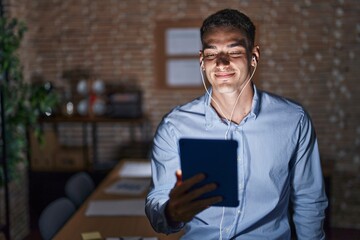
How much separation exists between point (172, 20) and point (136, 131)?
126 centimetres

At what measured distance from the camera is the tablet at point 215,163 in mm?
1331

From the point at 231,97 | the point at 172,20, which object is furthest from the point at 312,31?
the point at 231,97

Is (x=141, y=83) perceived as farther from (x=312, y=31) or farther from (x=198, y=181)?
(x=198, y=181)

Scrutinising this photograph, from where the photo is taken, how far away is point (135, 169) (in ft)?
13.8

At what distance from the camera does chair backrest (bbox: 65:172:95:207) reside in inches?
135

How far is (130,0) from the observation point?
5160mm

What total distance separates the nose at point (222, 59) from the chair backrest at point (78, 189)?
2290mm

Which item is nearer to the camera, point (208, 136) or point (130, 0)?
point (208, 136)

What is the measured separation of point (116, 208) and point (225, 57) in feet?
6.34

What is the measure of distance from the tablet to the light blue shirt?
0.48 ft

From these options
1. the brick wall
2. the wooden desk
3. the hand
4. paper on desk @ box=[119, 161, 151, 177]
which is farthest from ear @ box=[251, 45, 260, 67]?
the brick wall

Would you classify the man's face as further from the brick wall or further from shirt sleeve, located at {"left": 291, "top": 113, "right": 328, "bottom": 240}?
the brick wall

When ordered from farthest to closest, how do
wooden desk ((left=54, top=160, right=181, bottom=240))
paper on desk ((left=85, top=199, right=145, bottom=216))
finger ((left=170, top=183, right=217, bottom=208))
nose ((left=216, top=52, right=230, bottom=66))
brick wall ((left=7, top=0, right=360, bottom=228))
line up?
brick wall ((left=7, top=0, right=360, bottom=228)) → paper on desk ((left=85, top=199, right=145, bottom=216)) → wooden desk ((left=54, top=160, right=181, bottom=240)) → nose ((left=216, top=52, right=230, bottom=66)) → finger ((left=170, top=183, right=217, bottom=208))

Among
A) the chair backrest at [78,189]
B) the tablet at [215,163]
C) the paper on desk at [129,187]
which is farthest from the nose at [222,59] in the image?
the chair backrest at [78,189]
